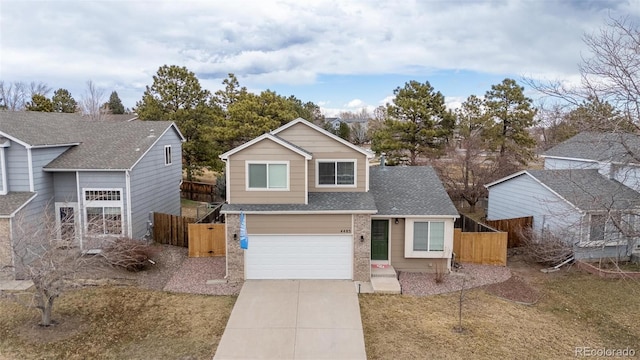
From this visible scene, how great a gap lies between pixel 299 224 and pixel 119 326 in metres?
6.53

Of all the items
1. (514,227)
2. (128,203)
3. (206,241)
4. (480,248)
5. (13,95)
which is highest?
(13,95)

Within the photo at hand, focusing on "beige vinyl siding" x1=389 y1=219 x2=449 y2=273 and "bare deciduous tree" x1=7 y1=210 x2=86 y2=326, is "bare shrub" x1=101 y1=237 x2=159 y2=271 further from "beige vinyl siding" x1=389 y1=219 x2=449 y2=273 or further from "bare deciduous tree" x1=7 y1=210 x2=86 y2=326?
"beige vinyl siding" x1=389 y1=219 x2=449 y2=273

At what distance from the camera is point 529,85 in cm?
1119

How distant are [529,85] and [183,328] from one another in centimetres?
1190

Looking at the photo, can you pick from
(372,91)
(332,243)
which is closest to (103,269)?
(332,243)

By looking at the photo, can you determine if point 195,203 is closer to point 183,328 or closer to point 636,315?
point 183,328

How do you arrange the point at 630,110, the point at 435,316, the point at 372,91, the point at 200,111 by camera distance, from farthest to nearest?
the point at 372,91, the point at 200,111, the point at 435,316, the point at 630,110

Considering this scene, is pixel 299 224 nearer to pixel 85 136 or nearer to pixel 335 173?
pixel 335 173

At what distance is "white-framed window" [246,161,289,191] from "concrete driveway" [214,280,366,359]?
3.54 m

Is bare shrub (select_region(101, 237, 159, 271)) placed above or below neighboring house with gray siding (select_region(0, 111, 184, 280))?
below

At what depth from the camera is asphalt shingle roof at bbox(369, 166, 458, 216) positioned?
15938 mm

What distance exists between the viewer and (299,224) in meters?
14.8

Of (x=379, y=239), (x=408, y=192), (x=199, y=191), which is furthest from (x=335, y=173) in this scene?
(x=199, y=191)

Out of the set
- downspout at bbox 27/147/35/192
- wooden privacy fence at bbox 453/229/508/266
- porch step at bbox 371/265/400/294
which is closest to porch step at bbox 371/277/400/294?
porch step at bbox 371/265/400/294
